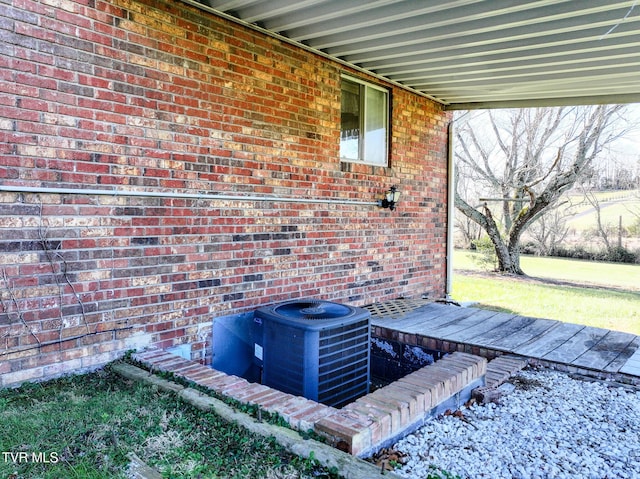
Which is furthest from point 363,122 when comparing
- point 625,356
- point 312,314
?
point 625,356

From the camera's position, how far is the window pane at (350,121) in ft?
17.2

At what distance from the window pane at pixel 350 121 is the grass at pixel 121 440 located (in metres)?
3.50

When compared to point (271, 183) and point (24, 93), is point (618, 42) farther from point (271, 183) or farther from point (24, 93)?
point (24, 93)

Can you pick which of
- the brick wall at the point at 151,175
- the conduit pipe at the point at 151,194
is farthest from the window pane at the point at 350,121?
the conduit pipe at the point at 151,194

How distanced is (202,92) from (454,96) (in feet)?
13.4

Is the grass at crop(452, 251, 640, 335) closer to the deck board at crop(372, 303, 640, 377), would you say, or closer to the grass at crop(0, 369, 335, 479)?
the deck board at crop(372, 303, 640, 377)

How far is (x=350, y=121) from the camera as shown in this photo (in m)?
5.35

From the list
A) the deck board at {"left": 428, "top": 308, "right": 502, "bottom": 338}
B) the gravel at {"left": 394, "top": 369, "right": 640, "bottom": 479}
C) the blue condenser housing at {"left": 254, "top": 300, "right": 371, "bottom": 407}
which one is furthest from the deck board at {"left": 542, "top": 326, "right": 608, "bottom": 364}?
the blue condenser housing at {"left": 254, "top": 300, "right": 371, "bottom": 407}

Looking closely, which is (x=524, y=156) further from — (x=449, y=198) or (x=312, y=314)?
(x=312, y=314)

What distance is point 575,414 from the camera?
294 cm

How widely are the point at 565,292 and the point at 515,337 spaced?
6.13 metres

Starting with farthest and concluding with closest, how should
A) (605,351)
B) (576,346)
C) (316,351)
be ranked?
(576,346) < (605,351) < (316,351)

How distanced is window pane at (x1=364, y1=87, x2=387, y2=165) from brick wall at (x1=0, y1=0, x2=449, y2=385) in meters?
A: 0.64

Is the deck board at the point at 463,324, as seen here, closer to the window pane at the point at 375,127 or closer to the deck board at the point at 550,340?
the deck board at the point at 550,340
